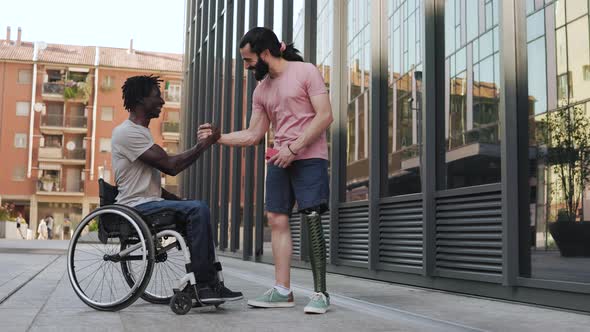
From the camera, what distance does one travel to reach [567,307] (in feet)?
14.8

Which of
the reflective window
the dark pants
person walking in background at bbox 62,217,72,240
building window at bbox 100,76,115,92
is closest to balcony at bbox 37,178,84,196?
person walking in background at bbox 62,217,72,240

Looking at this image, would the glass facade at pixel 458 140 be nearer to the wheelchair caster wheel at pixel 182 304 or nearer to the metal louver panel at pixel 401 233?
the metal louver panel at pixel 401 233

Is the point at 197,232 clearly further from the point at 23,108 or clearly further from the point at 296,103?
the point at 23,108

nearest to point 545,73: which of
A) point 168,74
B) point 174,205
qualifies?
point 174,205

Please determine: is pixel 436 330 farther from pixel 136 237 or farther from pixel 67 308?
pixel 67 308

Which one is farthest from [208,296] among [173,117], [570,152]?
[173,117]

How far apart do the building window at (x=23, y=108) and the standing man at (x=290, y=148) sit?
54910 mm

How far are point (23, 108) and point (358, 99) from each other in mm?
52307

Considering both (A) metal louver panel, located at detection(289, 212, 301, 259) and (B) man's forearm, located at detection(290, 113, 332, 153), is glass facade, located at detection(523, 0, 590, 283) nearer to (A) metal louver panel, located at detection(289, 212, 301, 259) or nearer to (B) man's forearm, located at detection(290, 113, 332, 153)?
(B) man's forearm, located at detection(290, 113, 332, 153)

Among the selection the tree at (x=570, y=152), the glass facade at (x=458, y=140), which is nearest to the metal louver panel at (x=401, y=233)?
the glass facade at (x=458, y=140)

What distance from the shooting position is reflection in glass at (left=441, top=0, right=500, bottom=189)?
5.46 meters

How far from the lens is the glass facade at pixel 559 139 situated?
14.8 feet

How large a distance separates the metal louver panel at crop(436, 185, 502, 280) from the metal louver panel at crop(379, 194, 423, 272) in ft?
1.22

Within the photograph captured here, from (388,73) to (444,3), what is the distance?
127cm
